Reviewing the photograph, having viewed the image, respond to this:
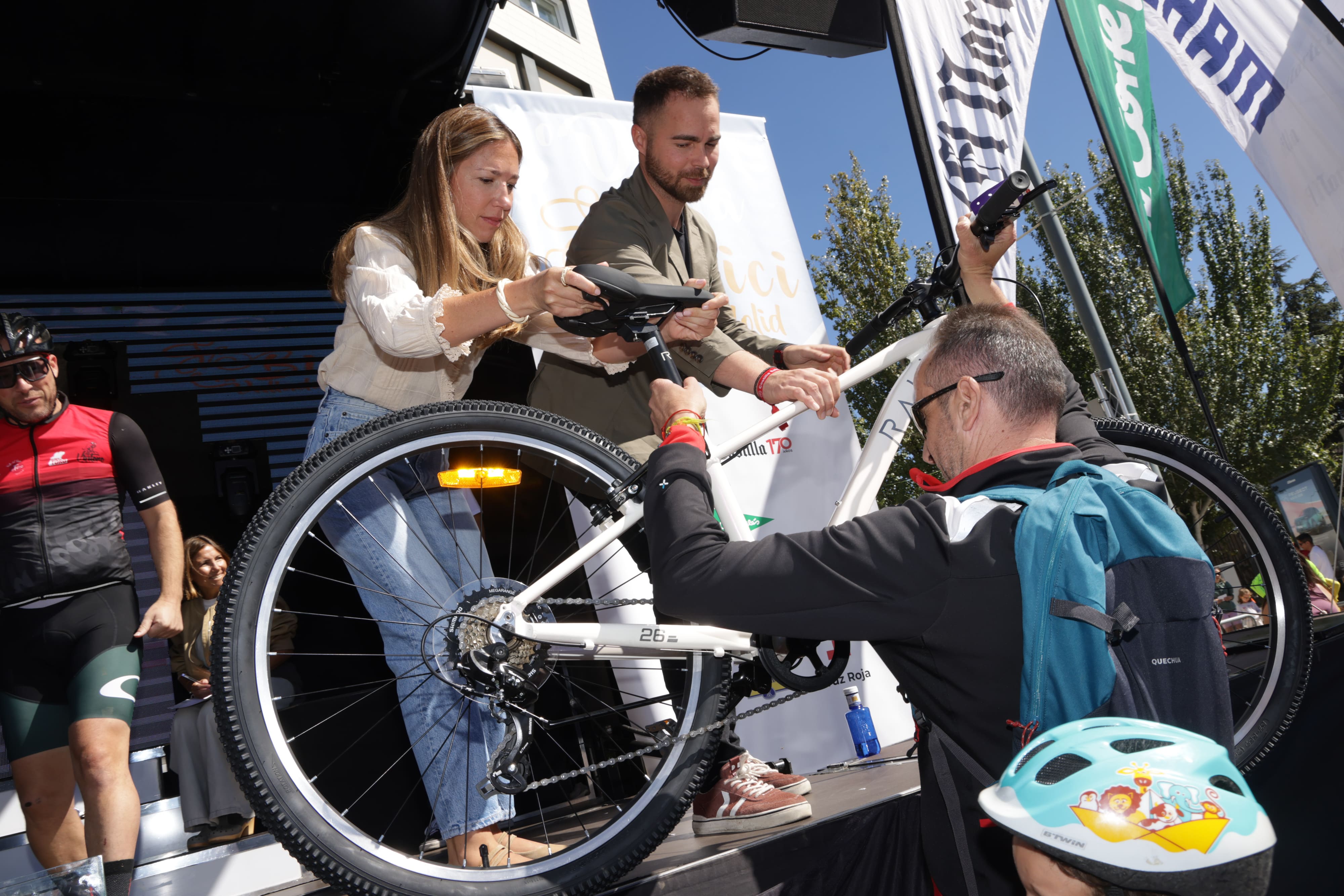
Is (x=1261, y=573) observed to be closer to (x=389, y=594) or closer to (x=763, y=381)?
(x=763, y=381)

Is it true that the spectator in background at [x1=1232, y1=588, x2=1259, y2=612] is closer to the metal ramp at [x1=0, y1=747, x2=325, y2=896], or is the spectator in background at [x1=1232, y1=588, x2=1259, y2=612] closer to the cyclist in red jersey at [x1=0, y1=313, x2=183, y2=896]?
the metal ramp at [x1=0, y1=747, x2=325, y2=896]

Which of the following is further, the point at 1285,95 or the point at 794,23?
the point at 794,23

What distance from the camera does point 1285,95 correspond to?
3213 mm

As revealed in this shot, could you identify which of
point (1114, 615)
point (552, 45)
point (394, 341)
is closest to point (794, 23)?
point (394, 341)

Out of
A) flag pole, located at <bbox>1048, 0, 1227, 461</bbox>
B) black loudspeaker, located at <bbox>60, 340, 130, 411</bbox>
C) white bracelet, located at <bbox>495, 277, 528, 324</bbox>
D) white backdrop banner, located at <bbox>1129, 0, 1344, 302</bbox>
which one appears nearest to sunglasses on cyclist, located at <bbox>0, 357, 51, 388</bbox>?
white bracelet, located at <bbox>495, 277, 528, 324</bbox>

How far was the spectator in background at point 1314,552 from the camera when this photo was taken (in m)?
8.73

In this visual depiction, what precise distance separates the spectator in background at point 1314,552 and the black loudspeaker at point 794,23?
7885 mm

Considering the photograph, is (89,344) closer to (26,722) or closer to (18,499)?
(18,499)

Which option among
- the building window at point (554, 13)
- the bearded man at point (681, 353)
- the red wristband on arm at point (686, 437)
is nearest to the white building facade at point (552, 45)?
the building window at point (554, 13)

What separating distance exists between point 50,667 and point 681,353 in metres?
1.84

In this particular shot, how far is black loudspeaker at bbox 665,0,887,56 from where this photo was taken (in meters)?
3.55

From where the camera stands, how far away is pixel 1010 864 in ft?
4.27

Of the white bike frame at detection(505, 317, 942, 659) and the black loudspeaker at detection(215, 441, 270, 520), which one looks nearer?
the white bike frame at detection(505, 317, 942, 659)

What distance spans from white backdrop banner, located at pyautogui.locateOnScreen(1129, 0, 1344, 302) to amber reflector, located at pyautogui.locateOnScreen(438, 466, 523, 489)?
10.2 feet
